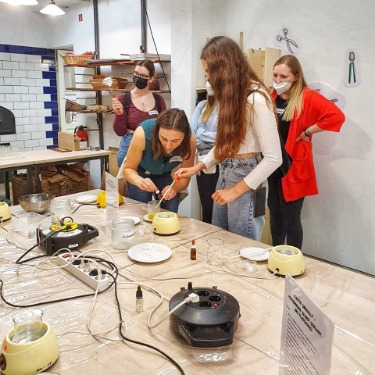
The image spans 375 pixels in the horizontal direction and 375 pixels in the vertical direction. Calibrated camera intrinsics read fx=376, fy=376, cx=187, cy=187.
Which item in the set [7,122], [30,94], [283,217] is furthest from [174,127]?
[30,94]

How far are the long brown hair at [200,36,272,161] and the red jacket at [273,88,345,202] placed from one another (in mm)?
904

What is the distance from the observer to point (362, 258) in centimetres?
292

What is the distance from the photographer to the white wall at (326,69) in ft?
8.87

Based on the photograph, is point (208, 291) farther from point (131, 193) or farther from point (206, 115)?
point (206, 115)

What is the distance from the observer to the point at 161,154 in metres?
2.15

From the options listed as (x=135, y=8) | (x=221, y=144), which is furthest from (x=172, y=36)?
(x=221, y=144)

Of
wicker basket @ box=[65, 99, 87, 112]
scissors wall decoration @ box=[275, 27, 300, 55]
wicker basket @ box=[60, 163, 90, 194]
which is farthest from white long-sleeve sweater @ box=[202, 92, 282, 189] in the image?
wicker basket @ box=[65, 99, 87, 112]

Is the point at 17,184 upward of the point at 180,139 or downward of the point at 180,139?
downward

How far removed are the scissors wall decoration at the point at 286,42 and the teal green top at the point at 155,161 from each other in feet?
4.85

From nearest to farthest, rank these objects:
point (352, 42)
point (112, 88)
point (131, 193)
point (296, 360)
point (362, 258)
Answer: point (296, 360), point (131, 193), point (352, 42), point (362, 258), point (112, 88)

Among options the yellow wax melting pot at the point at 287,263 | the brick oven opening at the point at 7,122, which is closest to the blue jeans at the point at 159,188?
the yellow wax melting pot at the point at 287,263

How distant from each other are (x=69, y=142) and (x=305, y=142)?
282 centimetres

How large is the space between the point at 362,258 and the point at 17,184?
3615 mm

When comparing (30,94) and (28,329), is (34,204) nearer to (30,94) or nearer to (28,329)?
(28,329)
